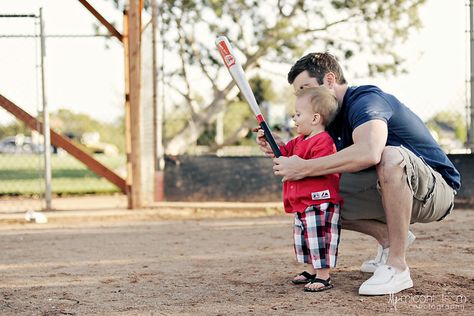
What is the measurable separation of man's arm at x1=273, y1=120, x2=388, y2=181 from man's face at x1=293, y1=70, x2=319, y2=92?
15.5 inches

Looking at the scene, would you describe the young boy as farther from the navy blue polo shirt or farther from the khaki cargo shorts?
the khaki cargo shorts

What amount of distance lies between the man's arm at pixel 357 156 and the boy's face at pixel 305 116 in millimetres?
210

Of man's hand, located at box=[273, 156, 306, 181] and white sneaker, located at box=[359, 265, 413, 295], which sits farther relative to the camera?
man's hand, located at box=[273, 156, 306, 181]

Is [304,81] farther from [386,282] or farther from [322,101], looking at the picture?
[386,282]

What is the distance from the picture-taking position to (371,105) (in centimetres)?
348

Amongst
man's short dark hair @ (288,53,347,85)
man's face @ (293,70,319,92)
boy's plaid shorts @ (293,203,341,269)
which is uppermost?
man's short dark hair @ (288,53,347,85)

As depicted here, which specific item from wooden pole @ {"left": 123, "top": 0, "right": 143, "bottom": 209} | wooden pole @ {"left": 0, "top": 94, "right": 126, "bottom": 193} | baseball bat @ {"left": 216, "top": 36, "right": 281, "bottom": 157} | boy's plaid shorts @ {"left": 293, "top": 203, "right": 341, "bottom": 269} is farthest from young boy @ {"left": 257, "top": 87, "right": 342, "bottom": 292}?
wooden pole @ {"left": 0, "top": 94, "right": 126, "bottom": 193}

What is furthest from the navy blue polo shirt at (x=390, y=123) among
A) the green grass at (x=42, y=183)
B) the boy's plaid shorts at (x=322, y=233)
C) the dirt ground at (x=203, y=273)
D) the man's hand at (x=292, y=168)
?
the green grass at (x=42, y=183)

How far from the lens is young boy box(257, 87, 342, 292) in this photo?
11.4ft

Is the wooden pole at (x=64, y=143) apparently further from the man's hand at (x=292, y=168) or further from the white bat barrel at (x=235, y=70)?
the man's hand at (x=292, y=168)

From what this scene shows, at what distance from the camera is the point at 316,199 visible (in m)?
3.46

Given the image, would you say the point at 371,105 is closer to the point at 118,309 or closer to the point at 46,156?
the point at 118,309

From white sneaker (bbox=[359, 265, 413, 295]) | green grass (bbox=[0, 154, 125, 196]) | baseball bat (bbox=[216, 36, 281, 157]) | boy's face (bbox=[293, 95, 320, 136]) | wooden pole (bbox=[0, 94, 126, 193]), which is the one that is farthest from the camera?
green grass (bbox=[0, 154, 125, 196])

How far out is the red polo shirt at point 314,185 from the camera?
3463 millimetres
